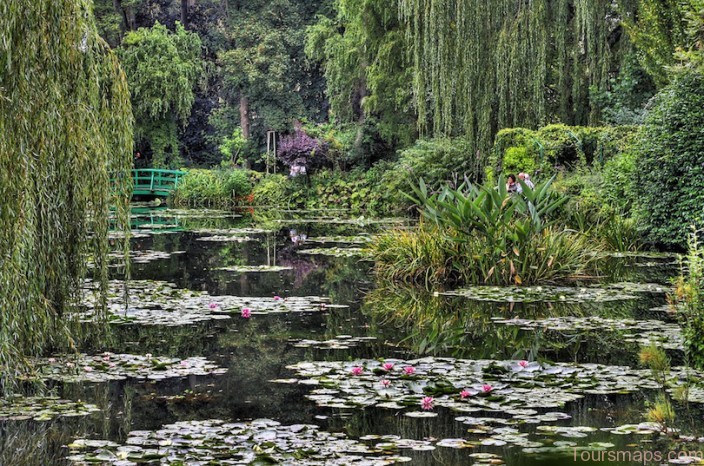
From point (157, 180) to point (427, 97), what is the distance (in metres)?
15.3

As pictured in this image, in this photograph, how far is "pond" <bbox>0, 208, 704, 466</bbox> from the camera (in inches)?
183

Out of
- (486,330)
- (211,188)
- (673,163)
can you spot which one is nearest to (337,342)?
(486,330)

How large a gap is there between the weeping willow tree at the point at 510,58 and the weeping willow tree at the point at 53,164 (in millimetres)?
12687

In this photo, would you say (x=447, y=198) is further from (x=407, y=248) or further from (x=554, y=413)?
(x=554, y=413)

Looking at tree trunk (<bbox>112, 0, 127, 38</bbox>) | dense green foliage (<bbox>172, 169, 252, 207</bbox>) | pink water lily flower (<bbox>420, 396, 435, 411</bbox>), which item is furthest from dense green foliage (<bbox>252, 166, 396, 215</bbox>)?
pink water lily flower (<bbox>420, 396, 435, 411</bbox>)

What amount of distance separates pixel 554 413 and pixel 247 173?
28.9m

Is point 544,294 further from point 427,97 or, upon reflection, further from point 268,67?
point 268,67

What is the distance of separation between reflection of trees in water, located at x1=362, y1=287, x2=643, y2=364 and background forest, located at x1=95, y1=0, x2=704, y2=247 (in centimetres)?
306

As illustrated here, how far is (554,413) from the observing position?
527 cm

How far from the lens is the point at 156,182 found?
35.0 metres

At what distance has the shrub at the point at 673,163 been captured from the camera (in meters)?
12.7

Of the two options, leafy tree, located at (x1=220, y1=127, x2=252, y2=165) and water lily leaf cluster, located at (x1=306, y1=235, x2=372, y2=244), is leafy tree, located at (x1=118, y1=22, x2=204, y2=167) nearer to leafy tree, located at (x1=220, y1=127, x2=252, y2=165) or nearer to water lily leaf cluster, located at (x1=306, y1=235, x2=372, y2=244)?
leafy tree, located at (x1=220, y1=127, x2=252, y2=165)

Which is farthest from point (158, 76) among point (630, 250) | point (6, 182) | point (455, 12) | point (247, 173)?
point (6, 182)

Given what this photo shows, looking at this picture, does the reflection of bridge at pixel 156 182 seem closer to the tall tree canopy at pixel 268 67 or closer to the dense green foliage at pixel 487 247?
the tall tree canopy at pixel 268 67
